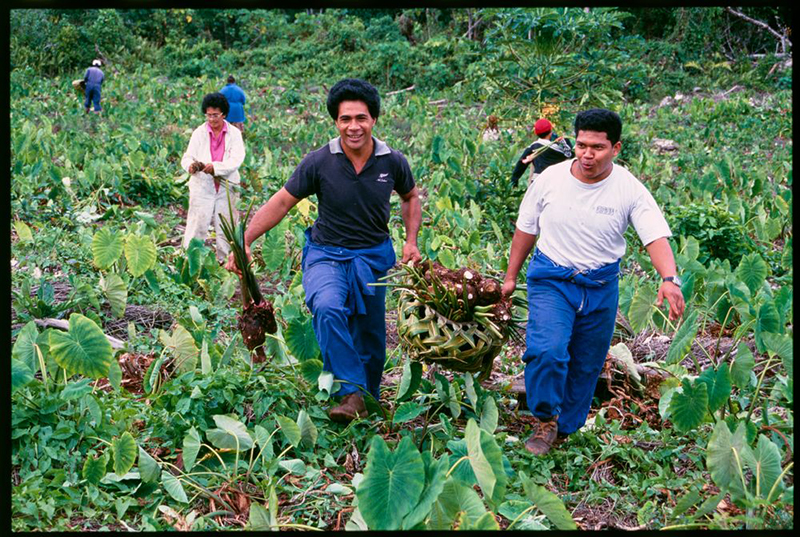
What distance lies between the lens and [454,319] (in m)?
3.07

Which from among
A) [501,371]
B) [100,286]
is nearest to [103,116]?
[100,286]

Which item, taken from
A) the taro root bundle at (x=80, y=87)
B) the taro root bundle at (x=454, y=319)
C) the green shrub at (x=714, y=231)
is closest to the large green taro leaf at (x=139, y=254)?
the taro root bundle at (x=454, y=319)

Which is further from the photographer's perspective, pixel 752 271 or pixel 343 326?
pixel 752 271

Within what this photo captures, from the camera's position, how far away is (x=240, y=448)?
2934 millimetres

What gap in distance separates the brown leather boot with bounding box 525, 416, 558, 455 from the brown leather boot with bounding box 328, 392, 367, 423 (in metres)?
0.66

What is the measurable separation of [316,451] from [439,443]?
1.53 ft

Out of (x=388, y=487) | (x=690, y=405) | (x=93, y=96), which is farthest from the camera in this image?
(x=93, y=96)

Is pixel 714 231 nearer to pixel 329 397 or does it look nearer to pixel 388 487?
pixel 329 397

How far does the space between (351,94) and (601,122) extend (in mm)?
914

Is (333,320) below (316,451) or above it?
above

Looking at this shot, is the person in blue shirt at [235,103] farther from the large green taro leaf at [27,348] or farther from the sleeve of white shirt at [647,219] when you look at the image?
the sleeve of white shirt at [647,219]

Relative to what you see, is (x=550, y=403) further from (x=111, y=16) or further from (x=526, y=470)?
(x=111, y=16)

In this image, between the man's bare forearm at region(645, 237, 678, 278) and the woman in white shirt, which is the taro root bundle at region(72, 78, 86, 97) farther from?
the man's bare forearm at region(645, 237, 678, 278)

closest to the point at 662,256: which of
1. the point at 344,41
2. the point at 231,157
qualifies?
the point at 231,157
